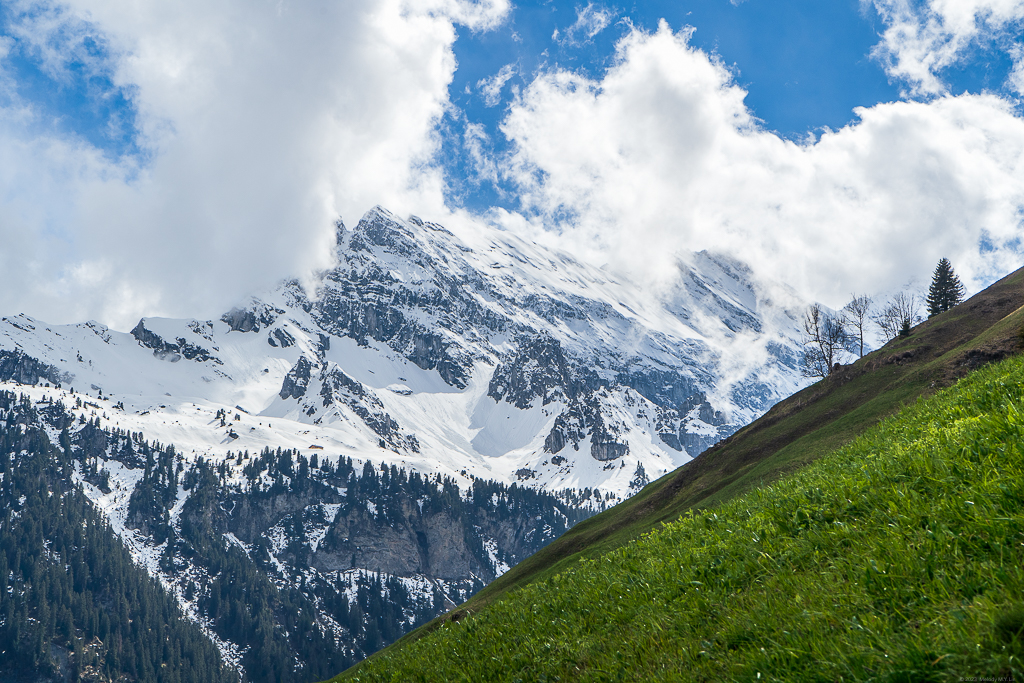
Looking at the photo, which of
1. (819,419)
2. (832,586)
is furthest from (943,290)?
(832,586)

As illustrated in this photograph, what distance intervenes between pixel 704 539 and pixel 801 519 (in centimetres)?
201

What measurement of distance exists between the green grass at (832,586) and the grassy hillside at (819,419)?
27475 millimetres

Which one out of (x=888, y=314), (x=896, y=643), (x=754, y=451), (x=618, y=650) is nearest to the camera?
(x=896, y=643)

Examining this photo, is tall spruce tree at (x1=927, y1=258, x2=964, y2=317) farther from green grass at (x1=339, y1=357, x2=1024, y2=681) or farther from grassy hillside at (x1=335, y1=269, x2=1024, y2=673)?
green grass at (x1=339, y1=357, x2=1024, y2=681)

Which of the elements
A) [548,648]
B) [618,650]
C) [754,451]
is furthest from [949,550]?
[754,451]

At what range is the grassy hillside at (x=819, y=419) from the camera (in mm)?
40250

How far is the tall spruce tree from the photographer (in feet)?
266

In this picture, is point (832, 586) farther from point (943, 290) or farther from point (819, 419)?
point (943, 290)

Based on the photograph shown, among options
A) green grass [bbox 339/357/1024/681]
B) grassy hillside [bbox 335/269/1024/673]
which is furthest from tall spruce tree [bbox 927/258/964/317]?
green grass [bbox 339/357/1024/681]

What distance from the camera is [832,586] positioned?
6297mm

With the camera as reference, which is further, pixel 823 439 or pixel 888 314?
pixel 888 314

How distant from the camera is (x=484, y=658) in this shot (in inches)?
403

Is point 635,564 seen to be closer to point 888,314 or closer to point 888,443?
point 888,443

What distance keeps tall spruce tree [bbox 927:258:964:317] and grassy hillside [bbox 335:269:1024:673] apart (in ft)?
62.1
